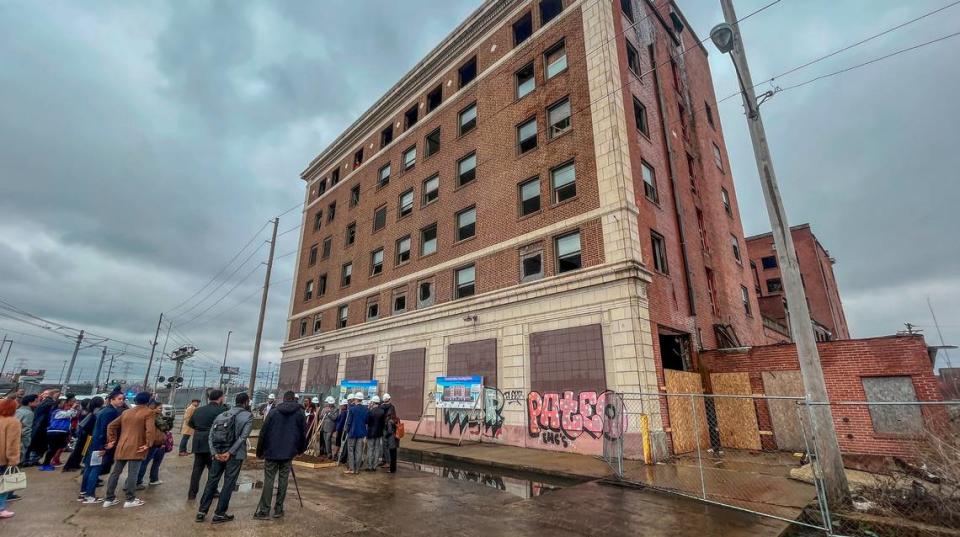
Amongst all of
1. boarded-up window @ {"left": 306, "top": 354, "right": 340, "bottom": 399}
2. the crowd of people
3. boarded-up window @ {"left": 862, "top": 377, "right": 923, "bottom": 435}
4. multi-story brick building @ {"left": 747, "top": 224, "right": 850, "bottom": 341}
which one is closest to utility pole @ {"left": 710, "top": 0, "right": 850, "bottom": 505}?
boarded-up window @ {"left": 862, "top": 377, "right": 923, "bottom": 435}

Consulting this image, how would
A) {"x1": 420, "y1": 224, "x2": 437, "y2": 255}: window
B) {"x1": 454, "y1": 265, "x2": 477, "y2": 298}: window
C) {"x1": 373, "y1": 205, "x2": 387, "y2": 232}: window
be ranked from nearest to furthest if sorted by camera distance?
{"x1": 454, "y1": 265, "x2": 477, "y2": 298}: window, {"x1": 420, "y1": 224, "x2": 437, "y2": 255}: window, {"x1": 373, "y1": 205, "x2": 387, "y2": 232}: window

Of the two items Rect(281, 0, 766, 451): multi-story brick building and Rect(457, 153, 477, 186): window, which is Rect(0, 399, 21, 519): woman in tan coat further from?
Rect(457, 153, 477, 186): window

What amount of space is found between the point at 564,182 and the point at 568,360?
740 centimetres

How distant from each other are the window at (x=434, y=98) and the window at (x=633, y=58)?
456 inches

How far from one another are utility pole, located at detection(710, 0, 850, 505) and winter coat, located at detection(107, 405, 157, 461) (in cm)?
1168

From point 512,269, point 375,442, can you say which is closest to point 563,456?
point 375,442

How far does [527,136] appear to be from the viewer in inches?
792

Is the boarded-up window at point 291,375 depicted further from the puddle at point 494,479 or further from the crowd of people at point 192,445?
the puddle at point 494,479

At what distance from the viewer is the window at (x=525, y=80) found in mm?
20797

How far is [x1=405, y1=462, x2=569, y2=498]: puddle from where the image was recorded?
9.93m

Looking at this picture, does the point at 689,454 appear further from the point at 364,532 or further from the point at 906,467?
the point at 364,532

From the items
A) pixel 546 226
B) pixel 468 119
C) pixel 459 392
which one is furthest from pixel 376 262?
pixel 546 226

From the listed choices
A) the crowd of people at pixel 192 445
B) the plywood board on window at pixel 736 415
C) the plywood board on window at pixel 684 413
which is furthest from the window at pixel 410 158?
the plywood board on window at pixel 736 415

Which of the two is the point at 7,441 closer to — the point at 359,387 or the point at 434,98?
the point at 359,387
